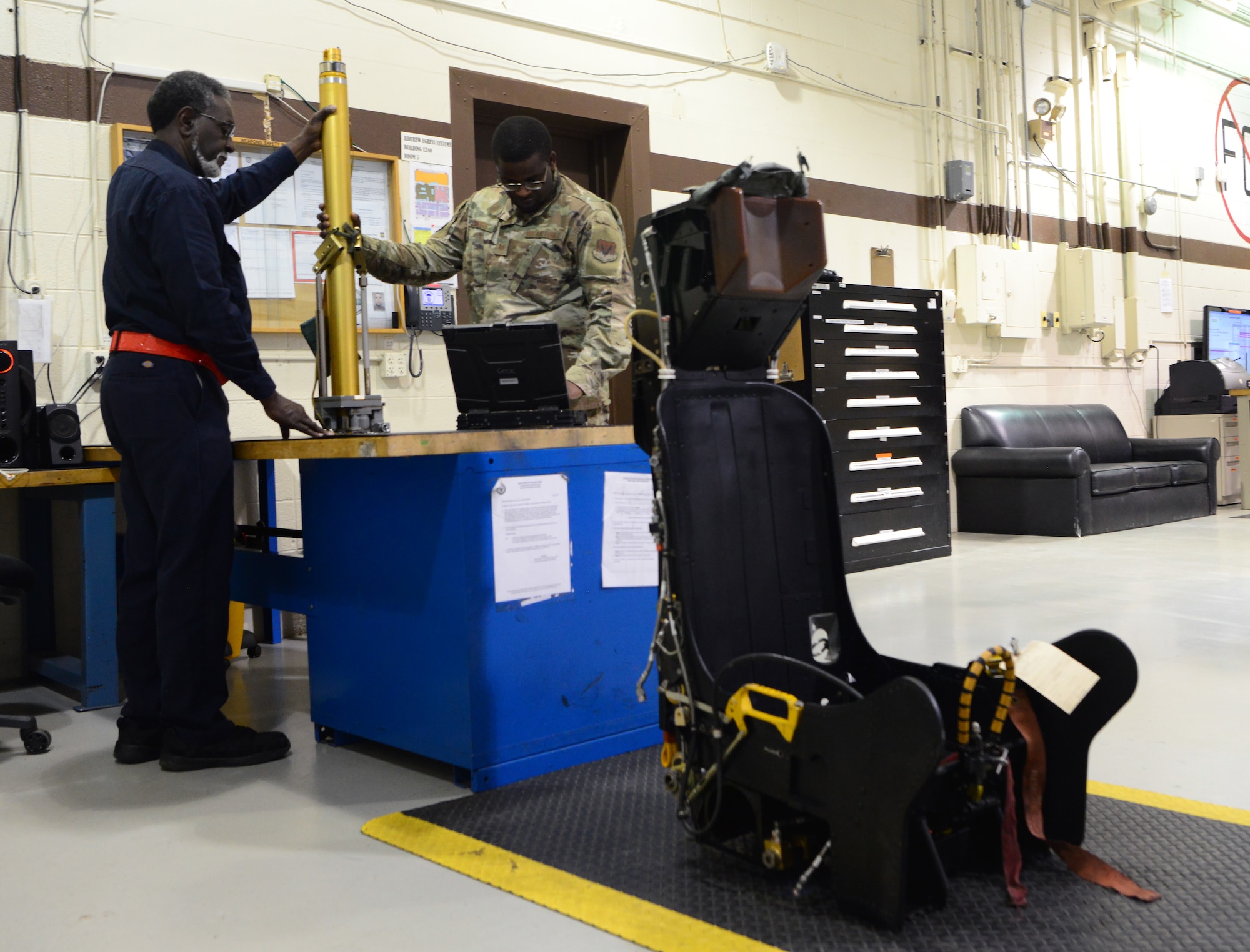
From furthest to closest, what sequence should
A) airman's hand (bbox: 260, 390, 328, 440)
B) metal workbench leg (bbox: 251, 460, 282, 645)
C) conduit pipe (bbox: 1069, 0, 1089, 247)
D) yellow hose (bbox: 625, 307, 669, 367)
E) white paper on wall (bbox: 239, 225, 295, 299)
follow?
conduit pipe (bbox: 1069, 0, 1089, 247) < white paper on wall (bbox: 239, 225, 295, 299) < metal workbench leg (bbox: 251, 460, 282, 645) < airman's hand (bbox: 260, 390, 328, 440) < yellow hose (bbox: 625, 307, 669, 367)

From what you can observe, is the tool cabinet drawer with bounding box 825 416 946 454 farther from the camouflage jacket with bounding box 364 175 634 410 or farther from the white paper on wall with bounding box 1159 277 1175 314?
the white paper on wall with bounding box 1159 277 1175 314

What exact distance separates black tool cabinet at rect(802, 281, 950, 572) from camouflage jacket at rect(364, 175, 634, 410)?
2.31 m

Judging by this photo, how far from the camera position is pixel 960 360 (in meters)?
6.82

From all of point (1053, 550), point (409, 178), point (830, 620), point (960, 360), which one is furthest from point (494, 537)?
point (960, 360)

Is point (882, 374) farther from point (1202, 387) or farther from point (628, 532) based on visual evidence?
point (1202, 387)

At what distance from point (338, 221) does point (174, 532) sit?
860 mm

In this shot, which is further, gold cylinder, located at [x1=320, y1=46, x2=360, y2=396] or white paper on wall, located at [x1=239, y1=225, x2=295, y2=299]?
white paper on wall, located at [x1=239, y1=225, x2=295, y2=299]

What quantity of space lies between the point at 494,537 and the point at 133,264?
3.56ft

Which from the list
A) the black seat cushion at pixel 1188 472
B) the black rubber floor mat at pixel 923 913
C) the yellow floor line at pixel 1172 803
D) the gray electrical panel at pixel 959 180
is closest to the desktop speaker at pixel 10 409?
the black rubber floor mat at pixel 923 913

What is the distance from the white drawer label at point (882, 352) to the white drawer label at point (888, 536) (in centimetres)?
91

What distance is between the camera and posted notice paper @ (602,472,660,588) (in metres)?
2.41

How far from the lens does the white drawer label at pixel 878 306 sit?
527cm

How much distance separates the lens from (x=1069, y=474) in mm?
6133

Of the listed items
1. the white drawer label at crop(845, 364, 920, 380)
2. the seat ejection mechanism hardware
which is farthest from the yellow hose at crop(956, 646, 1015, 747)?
the white drawer label at crop(845, 364, 920, 380)
